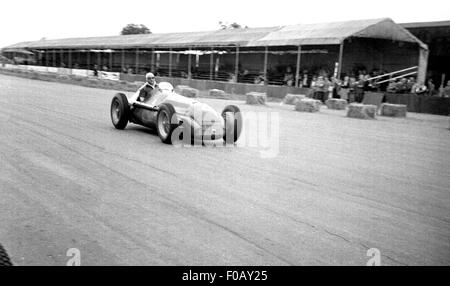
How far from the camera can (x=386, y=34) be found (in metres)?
25.5

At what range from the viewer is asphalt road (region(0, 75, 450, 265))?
12.1ft

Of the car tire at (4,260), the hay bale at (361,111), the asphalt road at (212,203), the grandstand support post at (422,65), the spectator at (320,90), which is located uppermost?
the grandstand support post at (422,65)

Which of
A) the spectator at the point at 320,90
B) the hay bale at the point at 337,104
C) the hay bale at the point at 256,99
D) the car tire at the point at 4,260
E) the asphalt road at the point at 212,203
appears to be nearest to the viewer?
the car tire at the point at 4,260

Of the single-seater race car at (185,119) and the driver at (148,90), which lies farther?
the driver at (148,90)

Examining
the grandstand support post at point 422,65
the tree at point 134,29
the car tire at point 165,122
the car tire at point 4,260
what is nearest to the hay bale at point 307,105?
the grandstand support post at point 422,65

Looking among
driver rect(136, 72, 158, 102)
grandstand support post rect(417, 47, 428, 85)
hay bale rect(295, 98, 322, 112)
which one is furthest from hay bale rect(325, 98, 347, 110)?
driver rect(136, 72, 158, 102)

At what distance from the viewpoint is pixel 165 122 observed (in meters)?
8.59

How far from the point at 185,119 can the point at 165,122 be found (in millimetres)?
562

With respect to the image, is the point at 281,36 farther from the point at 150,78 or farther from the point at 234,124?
the point at 234,124

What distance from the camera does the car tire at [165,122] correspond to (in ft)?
26.9

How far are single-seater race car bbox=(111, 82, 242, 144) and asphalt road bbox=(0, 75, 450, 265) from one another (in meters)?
0.31

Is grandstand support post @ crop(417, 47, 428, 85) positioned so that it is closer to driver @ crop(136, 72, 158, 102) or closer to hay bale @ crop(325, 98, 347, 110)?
hay bale @ crop(325, 98, 347, 110)

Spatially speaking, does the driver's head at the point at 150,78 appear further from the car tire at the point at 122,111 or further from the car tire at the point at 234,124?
the car tire at the point at 234,124
